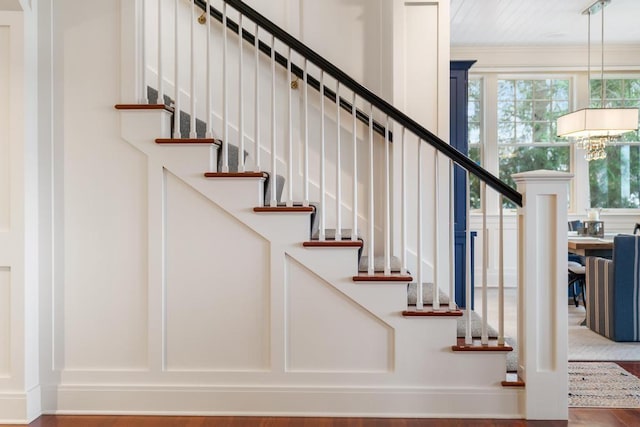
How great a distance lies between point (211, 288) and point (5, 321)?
1013mm

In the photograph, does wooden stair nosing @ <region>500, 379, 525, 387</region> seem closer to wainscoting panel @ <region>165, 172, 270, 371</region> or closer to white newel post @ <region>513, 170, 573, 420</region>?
white newel post @ <region>513, 170, 573, 420</region>

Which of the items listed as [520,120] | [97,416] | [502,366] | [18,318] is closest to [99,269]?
[18,318]

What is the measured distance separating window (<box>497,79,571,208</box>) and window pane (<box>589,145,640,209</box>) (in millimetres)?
412

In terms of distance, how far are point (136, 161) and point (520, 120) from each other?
5.71 meters

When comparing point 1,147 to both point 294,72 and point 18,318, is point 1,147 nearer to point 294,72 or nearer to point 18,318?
point 18,318

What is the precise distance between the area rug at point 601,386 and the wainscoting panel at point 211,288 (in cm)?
174

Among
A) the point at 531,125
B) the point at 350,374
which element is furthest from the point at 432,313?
the point at 531,125

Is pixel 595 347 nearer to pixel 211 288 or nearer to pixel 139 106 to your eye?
pixel 211 288

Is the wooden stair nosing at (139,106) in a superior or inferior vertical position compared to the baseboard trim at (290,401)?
superior

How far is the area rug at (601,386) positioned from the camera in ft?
10.7

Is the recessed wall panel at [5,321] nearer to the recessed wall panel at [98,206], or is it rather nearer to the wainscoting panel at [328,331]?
the recessed wall panel at [98,206]

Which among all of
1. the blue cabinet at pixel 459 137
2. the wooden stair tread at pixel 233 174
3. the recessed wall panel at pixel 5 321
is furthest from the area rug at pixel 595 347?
the recessed wall panel at pixel 5 321

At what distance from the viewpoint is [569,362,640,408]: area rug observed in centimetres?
328

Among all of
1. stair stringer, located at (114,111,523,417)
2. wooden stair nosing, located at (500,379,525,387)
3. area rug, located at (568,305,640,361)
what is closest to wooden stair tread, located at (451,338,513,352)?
stair stringer, located at (114,111,523,417)
